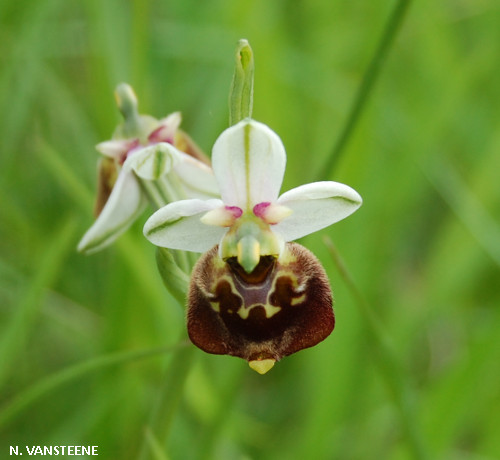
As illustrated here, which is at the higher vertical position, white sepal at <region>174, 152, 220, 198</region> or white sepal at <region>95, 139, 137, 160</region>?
white sepal at <region>95, 139, 137, 160</region>

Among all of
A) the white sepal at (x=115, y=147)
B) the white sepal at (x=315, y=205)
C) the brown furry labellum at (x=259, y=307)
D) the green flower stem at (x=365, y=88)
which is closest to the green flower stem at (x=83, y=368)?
the brown furry labellum at (x=259, y=307)

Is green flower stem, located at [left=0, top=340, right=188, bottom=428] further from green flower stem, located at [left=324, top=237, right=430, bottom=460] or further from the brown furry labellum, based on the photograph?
green flower stem, located at [left=324, top=237, right=430, bottom=460]

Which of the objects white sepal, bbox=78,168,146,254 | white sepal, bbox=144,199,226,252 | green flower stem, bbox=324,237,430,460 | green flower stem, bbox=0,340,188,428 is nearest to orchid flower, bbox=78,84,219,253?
white sepal, bbox=78,168,146,254

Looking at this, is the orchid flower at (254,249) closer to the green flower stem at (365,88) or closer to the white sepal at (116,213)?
the white sepal at (116,213)

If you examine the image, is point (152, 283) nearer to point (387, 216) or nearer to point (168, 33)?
point (387, 216)

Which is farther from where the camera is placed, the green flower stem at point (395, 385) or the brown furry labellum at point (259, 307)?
the green flower stem at point (395, 385)

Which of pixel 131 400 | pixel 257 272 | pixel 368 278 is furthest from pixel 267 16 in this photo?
pixel 257 272

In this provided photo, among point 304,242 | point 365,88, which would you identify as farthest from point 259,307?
point 304,242

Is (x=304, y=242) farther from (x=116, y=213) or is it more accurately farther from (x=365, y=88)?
(x=116, y=213)
